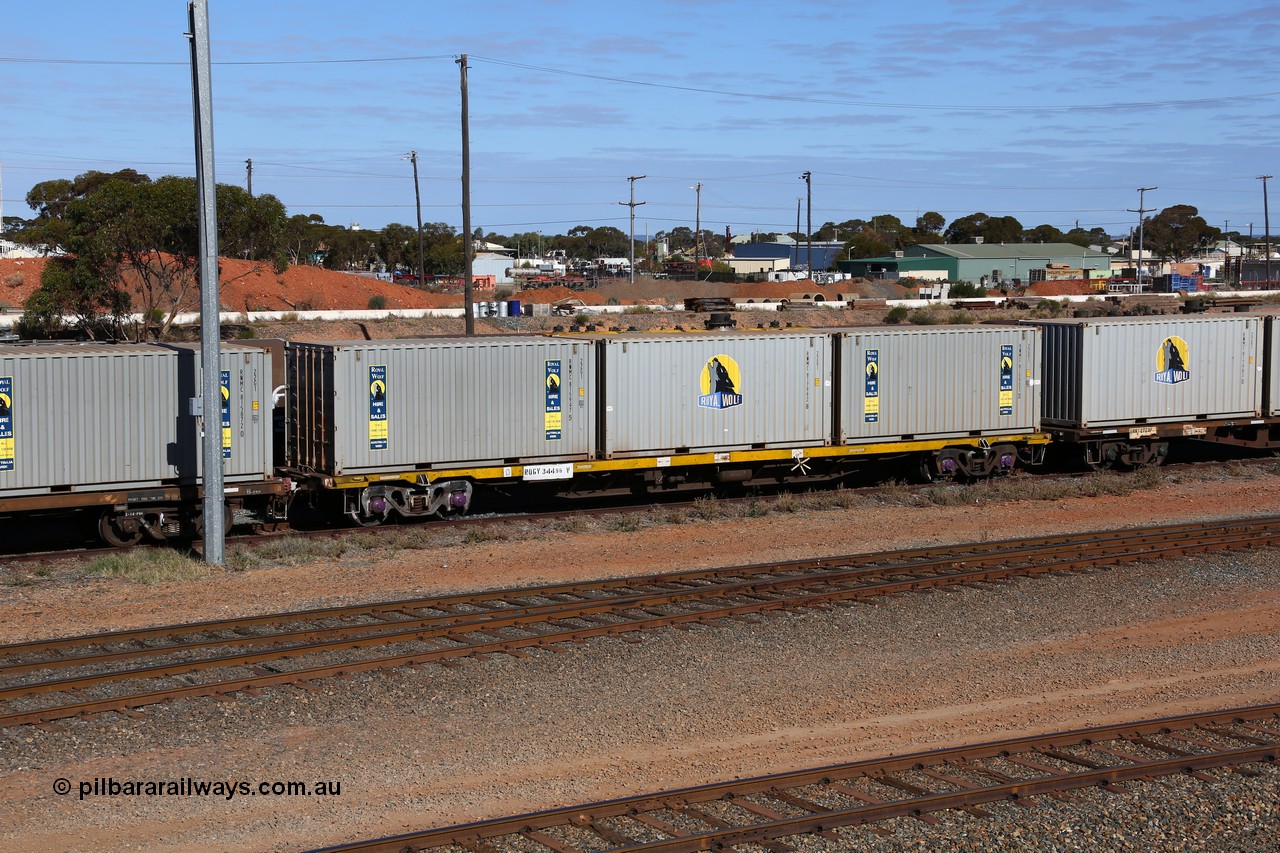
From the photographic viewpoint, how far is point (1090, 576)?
15.8 meters

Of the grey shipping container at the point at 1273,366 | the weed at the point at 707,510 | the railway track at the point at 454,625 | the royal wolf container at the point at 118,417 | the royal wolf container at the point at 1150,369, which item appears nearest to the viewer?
the railway track at the point at 454,625

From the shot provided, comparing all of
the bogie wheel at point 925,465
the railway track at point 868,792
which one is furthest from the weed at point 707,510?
the railway track at point 868,792

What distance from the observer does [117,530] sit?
1809 centimetres

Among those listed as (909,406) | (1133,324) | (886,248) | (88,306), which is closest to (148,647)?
(909,406)

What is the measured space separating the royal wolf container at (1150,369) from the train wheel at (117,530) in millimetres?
16885

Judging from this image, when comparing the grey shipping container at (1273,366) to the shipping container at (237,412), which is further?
the grey shipping container at (1273,366)

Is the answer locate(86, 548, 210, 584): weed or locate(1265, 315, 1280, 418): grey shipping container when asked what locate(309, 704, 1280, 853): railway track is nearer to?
locate(86, 548, 210, 584): weed

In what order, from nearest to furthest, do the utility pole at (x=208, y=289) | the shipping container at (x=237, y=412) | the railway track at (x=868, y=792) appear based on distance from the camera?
1. the railway track at (x=868, y=792)
2. the utility pole at (x=208, y=289)
3. the shipping container at (x=237, y=412)

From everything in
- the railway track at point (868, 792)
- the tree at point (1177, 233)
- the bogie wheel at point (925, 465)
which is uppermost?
the tree at point (1177, 233)

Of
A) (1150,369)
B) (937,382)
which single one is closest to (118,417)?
(937,382)

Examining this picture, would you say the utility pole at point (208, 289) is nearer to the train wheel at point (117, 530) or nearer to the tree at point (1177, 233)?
the train wheel at point (117, 530)

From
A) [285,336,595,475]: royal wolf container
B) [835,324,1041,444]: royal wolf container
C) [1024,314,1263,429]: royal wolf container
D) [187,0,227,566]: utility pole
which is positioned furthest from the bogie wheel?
[187,0,227,566]: utility pole

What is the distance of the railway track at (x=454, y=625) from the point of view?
1104 cm

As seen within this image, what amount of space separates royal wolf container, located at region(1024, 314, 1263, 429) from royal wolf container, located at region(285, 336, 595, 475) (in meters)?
10.2
